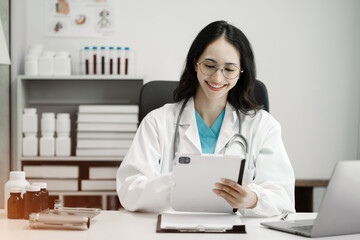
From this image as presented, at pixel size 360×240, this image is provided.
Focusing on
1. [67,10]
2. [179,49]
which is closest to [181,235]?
[179,49]

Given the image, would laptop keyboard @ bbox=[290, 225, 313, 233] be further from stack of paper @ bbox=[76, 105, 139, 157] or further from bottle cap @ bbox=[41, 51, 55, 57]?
bottle cap @ bbox=[41, 51, 55, 57]

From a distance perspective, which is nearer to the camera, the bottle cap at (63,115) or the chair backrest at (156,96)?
the chair backrest at (156,96)

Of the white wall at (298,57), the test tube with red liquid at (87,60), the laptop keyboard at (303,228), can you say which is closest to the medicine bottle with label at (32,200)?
the laptop keyboard at (303,228)

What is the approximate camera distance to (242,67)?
184cm

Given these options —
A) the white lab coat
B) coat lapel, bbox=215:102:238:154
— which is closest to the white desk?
the white lab coat

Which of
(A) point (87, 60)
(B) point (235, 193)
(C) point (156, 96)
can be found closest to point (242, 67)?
(C) point (156, 96)

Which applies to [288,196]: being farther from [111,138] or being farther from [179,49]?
[179,49]

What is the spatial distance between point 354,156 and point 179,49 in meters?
1.45

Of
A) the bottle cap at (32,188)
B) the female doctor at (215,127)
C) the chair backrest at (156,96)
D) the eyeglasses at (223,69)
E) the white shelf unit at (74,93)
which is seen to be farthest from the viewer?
the white shelf unit at (74,93)

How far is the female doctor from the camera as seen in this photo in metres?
1.59

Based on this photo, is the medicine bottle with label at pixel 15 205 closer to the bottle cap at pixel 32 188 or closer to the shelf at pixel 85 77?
the bottle cap at pixel 32 188

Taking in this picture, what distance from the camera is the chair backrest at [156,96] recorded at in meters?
1.93

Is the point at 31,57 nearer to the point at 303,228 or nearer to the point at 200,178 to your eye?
the point at 200,178

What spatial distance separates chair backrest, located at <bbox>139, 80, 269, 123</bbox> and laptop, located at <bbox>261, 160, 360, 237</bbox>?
82 centimetres
